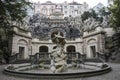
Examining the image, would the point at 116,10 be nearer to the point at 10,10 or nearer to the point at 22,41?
the point at 10,10

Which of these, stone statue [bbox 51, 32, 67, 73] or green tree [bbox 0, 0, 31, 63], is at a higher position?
green tree [bbox 0, 0, 31, 63]

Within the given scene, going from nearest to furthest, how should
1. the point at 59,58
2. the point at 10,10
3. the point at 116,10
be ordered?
the point at 59,58 < the point at 10,10 < the point at 116,10

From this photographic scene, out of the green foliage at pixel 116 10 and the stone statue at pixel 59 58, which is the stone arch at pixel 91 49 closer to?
the green foliage at pixel 116 10

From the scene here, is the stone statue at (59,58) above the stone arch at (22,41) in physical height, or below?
below

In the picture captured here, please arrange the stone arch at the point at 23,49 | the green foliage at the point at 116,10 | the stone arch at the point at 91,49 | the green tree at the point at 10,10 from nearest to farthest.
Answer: the green tree at the point at 10,10
the green foliage at the point at 116,10
the stone arch at the point at 23,49
the stone arch at the point at 91,49

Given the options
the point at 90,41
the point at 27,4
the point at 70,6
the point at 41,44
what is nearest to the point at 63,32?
the point at 41,44

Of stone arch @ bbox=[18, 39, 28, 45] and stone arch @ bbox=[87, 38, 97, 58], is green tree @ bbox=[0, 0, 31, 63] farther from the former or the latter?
stone arch @ bbox=[87, 38, 97, 58]

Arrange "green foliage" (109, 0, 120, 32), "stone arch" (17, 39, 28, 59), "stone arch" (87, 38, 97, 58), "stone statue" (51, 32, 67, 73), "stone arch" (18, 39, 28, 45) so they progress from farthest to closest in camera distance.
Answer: "stone arch" (87, 38, 97, 58)
"stone arch" (17, 39, 28, 59)
"stone arch" (18, 39, 28, 45)
"green foliage" (109, 0, 120, 32)
"stone statue" (51, 32, 67, 73)

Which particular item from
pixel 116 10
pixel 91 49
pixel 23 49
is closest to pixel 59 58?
pixel 116 10

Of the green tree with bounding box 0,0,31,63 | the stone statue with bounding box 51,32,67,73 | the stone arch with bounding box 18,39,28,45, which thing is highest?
the green tree with bounding box 0,0,31,63

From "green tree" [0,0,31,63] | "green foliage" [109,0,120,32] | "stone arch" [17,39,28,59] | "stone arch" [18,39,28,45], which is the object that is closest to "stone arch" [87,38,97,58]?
"green foliage" [109,0,120,32]

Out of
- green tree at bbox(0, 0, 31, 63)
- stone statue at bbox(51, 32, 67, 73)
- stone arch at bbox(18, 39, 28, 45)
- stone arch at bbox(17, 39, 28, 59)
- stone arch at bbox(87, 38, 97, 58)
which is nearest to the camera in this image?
stone statue at bbox(51, 32, 67, 73)

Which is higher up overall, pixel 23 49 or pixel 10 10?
pixel 10 10

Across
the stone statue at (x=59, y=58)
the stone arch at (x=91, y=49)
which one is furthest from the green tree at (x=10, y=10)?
the stone arch at (x=91, y=49)
